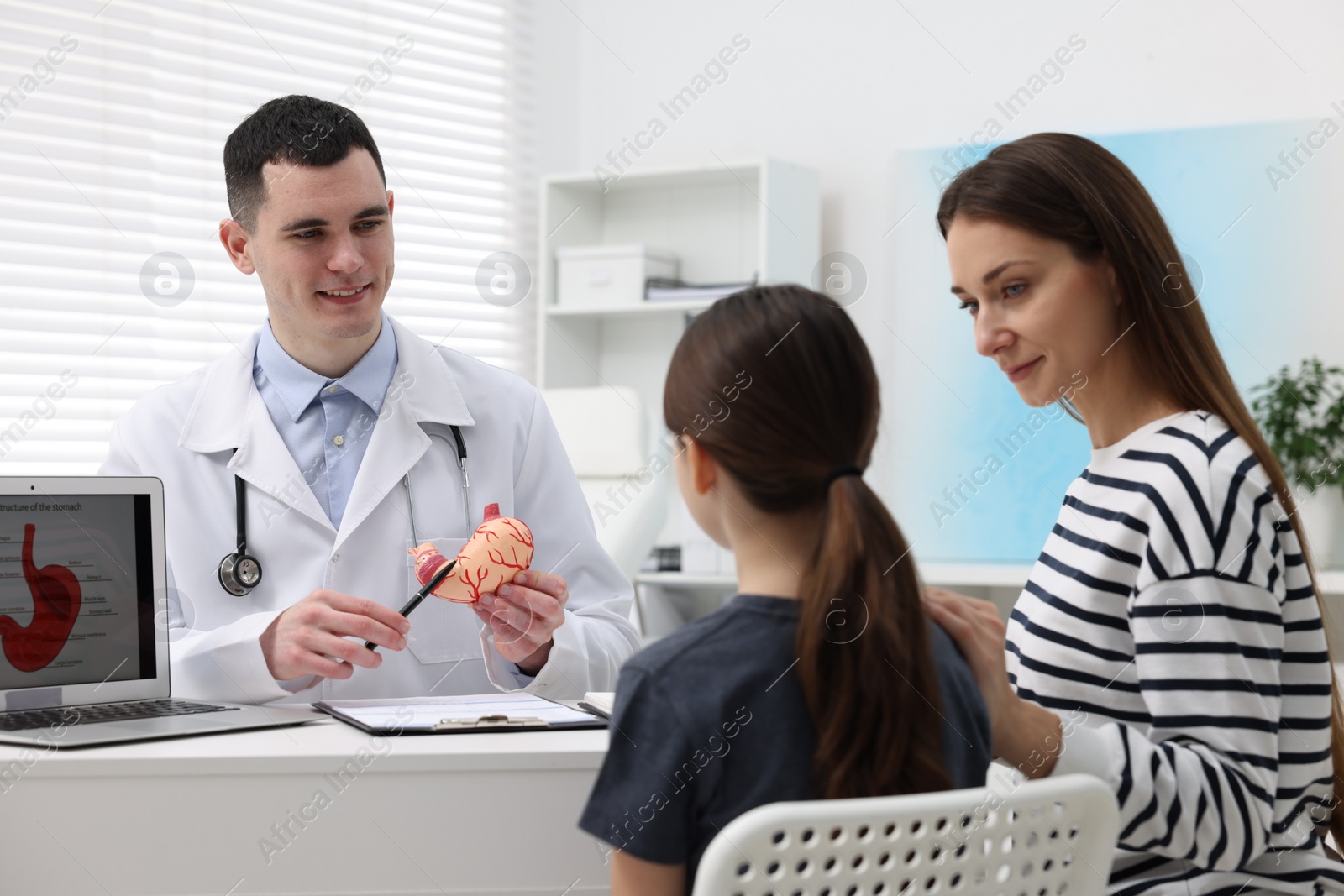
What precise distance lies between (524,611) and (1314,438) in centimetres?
287

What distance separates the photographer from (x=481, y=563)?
1.51m

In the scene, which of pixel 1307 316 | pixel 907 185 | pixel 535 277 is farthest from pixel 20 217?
pixel 1307 316

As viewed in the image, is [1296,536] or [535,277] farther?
[535,277]

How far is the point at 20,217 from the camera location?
325 cm

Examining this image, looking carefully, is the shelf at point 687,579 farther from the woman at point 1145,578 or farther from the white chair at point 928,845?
the white chair at point 928,845

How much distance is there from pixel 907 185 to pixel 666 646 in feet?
11.4

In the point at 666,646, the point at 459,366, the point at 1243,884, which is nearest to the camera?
the point at 666,646

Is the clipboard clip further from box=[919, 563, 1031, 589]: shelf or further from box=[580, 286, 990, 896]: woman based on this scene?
box=[919, 563, 1031, 589]: shelf

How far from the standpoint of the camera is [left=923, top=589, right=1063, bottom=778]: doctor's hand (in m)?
1.07

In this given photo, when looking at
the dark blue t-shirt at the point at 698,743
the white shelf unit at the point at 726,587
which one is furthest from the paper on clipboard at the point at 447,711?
the white shelf unit at the point at 726,587

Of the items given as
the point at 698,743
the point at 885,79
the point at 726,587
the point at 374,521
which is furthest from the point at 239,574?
the point at 885,79

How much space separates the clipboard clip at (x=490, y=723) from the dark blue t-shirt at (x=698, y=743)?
37 cm

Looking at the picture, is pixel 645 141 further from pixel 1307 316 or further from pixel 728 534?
pixel 728 534

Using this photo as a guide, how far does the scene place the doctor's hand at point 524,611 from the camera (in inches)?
61.9
